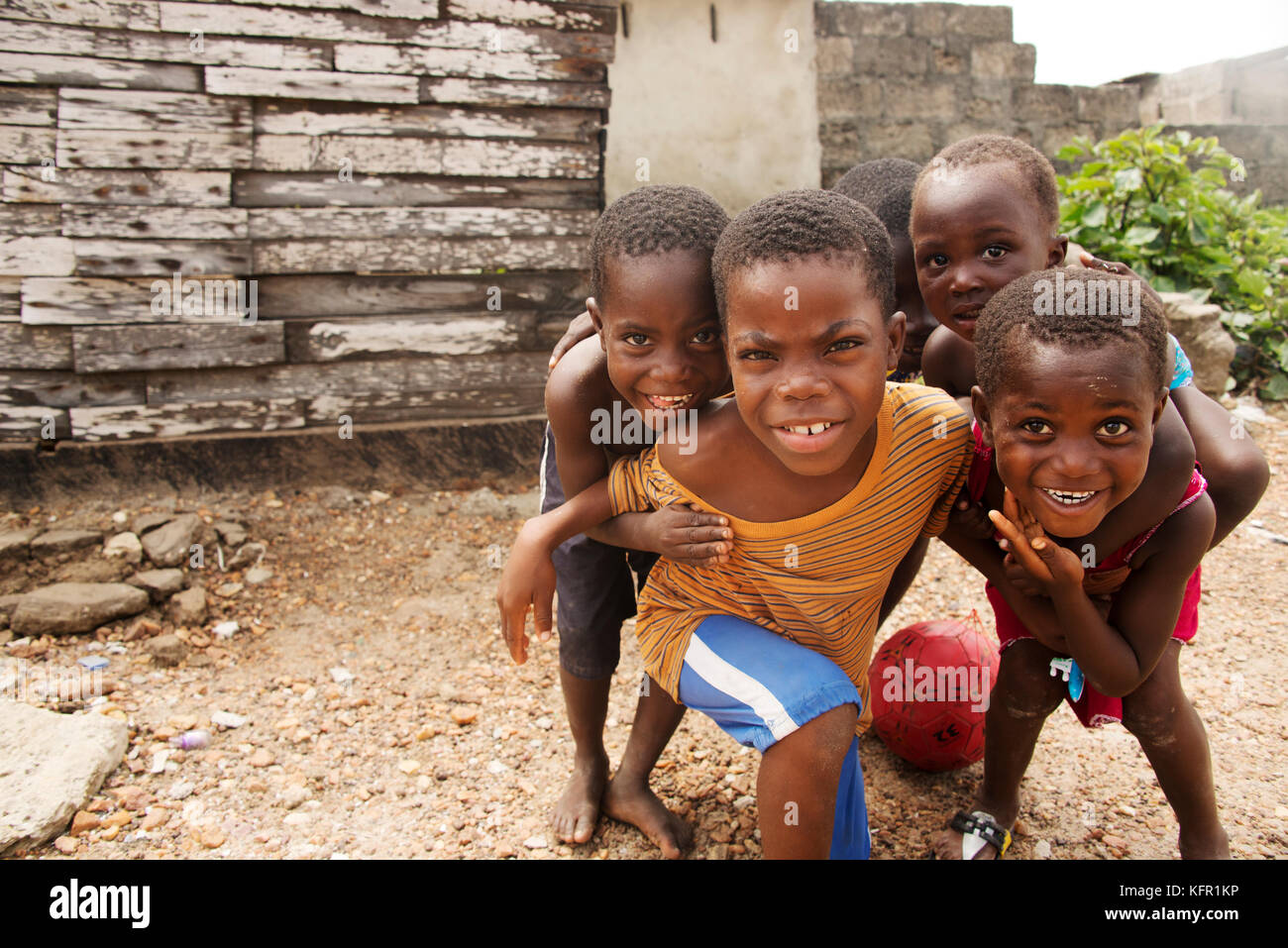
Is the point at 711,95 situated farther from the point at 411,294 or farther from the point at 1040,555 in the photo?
the point at 1040,555

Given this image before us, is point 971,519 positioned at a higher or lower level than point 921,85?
lower

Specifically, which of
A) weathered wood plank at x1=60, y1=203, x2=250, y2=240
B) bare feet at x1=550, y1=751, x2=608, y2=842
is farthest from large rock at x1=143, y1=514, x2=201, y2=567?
bare feet at x1=550, y1=751, x2=608, y2=842

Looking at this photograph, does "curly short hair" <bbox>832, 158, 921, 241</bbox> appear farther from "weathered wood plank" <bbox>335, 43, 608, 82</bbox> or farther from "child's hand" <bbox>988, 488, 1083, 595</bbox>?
"weathered wood plank" <bbox>335, 43, 608, 82</bbox>

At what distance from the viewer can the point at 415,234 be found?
4.66 metres

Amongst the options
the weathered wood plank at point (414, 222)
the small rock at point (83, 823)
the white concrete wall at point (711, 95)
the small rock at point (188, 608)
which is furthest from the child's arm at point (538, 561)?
the white concrete wall at point (711, 95)

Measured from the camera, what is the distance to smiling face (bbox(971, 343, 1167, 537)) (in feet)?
5.49

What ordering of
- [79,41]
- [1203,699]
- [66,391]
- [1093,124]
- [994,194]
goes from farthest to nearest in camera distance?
[1093,124]
[66,391]
[79,41]
[1203,699]
[994,194]

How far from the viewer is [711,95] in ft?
22.5

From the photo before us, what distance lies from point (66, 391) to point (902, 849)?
428cm

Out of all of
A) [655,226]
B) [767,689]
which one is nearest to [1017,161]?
[655,226]

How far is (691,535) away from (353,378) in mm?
3330

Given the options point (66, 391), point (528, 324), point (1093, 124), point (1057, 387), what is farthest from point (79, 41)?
point (1093, 124)
